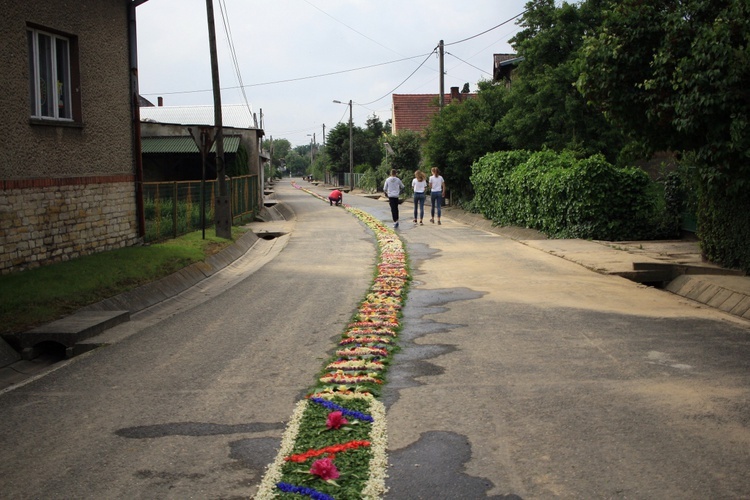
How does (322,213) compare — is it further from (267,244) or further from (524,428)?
(524,428)

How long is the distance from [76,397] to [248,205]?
25.7 m

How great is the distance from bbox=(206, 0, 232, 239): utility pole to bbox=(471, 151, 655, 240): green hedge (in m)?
8.57

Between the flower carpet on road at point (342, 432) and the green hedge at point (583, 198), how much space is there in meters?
11.3

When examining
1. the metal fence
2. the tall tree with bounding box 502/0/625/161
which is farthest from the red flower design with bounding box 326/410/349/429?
the tall tree with bounding box 502/0/625/161

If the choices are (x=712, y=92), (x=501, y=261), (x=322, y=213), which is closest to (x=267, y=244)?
(x=501, y=261)

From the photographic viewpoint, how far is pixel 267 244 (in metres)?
23.0

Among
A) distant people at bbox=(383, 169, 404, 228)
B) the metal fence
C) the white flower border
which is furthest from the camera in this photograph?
distant people at bbox=(383, 169, 404, 228)

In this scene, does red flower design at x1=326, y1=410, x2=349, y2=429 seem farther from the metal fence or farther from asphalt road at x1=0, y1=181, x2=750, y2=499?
the metal fence

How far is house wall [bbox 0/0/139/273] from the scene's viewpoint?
1203cm

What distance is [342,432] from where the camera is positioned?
5719 mm

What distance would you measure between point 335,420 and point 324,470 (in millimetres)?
974

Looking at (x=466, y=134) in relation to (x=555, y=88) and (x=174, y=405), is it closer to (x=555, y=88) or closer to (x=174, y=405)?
(x=555, y=88)

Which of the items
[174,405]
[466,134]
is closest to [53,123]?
[174,405]

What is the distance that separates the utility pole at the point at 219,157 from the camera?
69.1 ft
